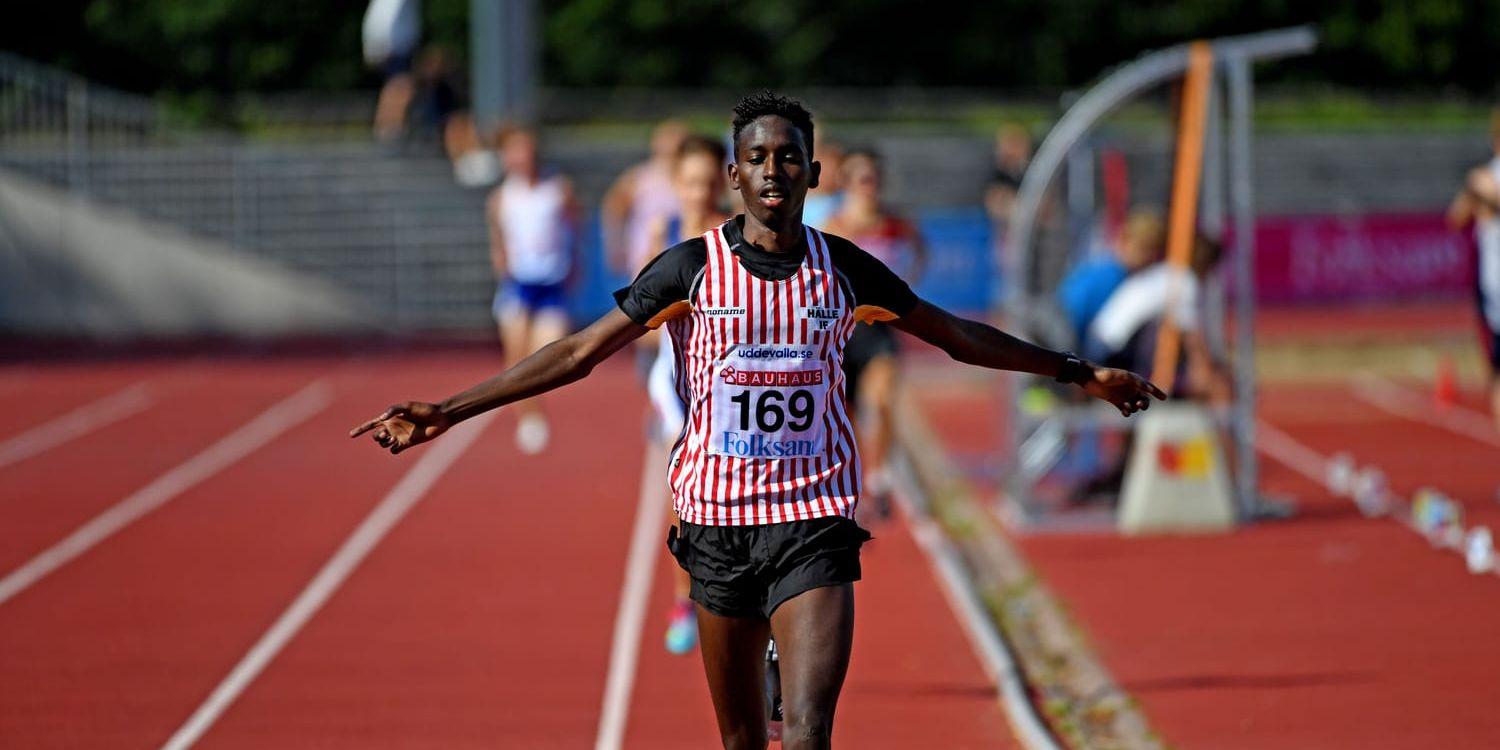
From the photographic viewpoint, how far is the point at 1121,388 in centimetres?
521

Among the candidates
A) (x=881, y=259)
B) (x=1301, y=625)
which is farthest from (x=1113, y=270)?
(x=1301, y=625)

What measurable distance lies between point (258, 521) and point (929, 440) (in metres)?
5.56

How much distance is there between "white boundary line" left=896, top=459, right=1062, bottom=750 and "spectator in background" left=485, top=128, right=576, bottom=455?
289 cm

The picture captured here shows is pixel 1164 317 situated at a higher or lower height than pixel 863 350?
higher

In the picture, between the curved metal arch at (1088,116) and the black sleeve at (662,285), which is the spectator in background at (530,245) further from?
the black sleeve at (662,285)

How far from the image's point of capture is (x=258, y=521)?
1178cm

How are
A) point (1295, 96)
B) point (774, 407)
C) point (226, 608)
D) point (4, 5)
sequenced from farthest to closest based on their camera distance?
point (1295, 96) < point (4, 5) < point (226, 608) < point (774, 407)

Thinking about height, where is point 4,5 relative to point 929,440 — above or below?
above

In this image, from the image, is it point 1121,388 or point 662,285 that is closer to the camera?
point 662,285

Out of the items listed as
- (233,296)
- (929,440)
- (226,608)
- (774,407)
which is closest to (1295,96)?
(233,296)

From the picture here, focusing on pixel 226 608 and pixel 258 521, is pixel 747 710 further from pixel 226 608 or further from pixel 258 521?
pixel 258 521

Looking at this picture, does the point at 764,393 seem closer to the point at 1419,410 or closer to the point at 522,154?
the point at 522,154

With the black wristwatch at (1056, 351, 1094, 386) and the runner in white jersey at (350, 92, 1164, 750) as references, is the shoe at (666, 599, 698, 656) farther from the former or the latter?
the black wristwatch at (1056, 351, 1094, 386)

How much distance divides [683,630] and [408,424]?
305 cm
